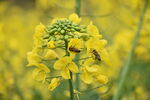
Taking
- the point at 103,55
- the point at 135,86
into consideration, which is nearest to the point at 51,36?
the point at 103,55

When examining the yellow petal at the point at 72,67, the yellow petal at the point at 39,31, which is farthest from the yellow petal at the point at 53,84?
the yellow petal at the point at 39,31

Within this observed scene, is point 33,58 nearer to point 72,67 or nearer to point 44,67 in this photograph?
point 44,67

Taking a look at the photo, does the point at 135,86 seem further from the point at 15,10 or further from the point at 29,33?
the point at 15,10

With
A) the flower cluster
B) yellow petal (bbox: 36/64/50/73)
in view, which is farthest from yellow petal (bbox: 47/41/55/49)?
yellow petal (bbox: 36/64/50/73)

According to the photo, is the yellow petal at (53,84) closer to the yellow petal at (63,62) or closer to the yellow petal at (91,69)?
the yellow petal at (63,62)

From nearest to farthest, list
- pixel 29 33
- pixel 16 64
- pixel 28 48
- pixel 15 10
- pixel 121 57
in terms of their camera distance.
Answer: pixel 121 57
pixel 16 64
pixel 28 48
pixel 29 33
pixel 15 10

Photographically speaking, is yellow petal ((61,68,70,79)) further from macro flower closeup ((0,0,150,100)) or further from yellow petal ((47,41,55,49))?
yellow petal ((47,41,55,49))

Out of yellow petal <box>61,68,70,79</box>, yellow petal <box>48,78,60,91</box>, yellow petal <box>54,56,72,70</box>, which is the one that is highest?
yellow petal <box>54,56,72,70</box>

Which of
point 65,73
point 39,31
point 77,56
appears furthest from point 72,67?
point 77,56
